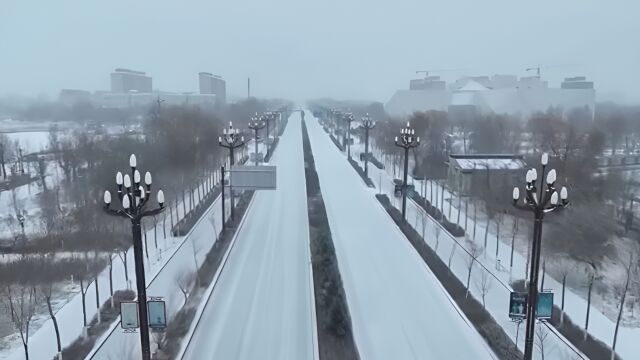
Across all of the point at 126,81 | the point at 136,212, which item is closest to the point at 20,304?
the point at 136,212

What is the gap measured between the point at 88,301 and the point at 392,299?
7.75 meters

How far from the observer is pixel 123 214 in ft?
28.6

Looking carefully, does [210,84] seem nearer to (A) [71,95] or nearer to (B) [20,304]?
(A) [71,95]

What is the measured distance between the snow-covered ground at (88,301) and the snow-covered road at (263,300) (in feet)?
6.20

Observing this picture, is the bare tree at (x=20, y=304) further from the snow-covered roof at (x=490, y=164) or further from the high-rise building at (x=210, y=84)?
the high-rise building at (x=210, y=84)

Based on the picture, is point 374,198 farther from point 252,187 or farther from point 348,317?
point 348,317

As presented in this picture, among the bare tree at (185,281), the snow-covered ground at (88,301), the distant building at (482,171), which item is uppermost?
the distant building at (482,171)

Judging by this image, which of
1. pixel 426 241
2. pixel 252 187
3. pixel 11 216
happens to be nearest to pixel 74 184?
pixel 11 216

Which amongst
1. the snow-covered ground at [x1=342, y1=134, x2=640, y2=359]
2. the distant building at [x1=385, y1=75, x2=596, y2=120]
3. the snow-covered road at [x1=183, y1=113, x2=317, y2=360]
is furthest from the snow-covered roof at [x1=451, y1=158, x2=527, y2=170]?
the distant building at [x1=385, y1=75, x2=596, y2=120]

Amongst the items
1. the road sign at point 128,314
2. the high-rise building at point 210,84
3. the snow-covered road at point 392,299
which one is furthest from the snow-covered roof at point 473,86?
the road sign at point 128,314

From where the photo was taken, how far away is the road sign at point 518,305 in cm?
1026

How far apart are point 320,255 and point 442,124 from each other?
2861cm

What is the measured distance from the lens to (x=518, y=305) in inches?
404

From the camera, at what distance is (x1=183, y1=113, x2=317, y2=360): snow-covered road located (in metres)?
10.9
